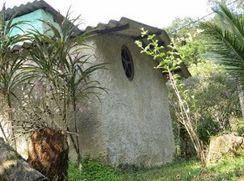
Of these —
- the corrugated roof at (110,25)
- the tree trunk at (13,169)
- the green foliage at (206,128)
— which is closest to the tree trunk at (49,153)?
the tree trunk at (13,169)

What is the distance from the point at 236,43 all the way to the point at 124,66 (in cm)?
447

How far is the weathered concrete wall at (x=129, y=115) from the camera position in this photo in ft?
31.4

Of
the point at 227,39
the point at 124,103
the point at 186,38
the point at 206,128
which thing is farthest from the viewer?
the point at 186,38

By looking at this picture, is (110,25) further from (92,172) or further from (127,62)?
(92,172)

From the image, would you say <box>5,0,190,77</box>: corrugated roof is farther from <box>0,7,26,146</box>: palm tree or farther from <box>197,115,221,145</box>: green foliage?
<box>197,115,221,145</box>: green foliage

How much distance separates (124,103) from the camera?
10820 mm

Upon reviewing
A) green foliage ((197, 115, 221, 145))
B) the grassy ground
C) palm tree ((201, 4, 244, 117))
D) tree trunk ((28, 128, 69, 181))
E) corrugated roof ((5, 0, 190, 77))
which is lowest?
green foliage ((197, 115, 221, 145))

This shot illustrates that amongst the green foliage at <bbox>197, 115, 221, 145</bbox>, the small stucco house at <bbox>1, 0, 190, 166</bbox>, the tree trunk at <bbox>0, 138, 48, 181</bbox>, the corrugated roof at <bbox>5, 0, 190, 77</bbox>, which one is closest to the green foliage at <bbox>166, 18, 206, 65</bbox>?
the green foliage at <bbox>197, 115, 221, 145</bbox>

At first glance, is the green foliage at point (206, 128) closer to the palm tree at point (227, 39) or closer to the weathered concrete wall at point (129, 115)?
the weathered concrete wall at point (129, 115)

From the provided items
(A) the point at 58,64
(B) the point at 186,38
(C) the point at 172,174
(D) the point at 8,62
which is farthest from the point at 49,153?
(B) the point at 186,38

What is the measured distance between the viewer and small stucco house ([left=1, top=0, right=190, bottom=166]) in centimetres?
955

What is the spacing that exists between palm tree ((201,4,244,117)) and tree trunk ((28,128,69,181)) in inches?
118

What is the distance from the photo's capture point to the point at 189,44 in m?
30.7

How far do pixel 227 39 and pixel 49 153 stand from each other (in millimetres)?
3508
